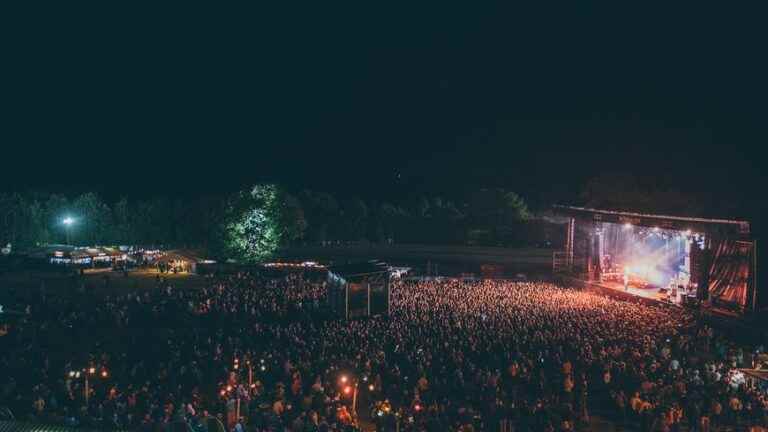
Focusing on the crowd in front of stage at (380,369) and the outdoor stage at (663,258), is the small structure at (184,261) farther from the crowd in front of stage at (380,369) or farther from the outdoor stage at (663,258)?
the outdoor stage at (663,258)

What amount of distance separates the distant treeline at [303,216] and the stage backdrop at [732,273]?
25.5 meters

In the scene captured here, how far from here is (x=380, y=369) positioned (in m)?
14.3

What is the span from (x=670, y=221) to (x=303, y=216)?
103 ft

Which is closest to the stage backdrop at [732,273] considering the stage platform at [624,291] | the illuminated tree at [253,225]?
the stage platform at [624,291]

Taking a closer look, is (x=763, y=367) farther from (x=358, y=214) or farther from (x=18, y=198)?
(x=18, y=198)

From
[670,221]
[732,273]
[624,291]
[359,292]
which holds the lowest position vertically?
[624,291]

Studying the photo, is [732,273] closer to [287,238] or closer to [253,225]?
[253,225]

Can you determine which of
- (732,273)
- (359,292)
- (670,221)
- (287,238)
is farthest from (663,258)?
(287,238)

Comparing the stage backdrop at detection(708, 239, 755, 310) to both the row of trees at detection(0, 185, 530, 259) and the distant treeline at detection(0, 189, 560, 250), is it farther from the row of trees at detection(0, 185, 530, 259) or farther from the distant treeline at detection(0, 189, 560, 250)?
the distant treeline at detection(0, 189, 560, 250)

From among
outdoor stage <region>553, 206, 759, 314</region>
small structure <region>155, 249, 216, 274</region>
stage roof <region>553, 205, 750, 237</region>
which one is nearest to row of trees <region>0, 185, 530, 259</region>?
small structure <region>155, 249, 216, 274</region>

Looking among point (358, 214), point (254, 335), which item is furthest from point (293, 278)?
point (358, 214)

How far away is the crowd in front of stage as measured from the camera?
1172cm

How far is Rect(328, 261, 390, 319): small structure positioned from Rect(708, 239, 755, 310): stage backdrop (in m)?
12.0

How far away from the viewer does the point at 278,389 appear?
1245cm
